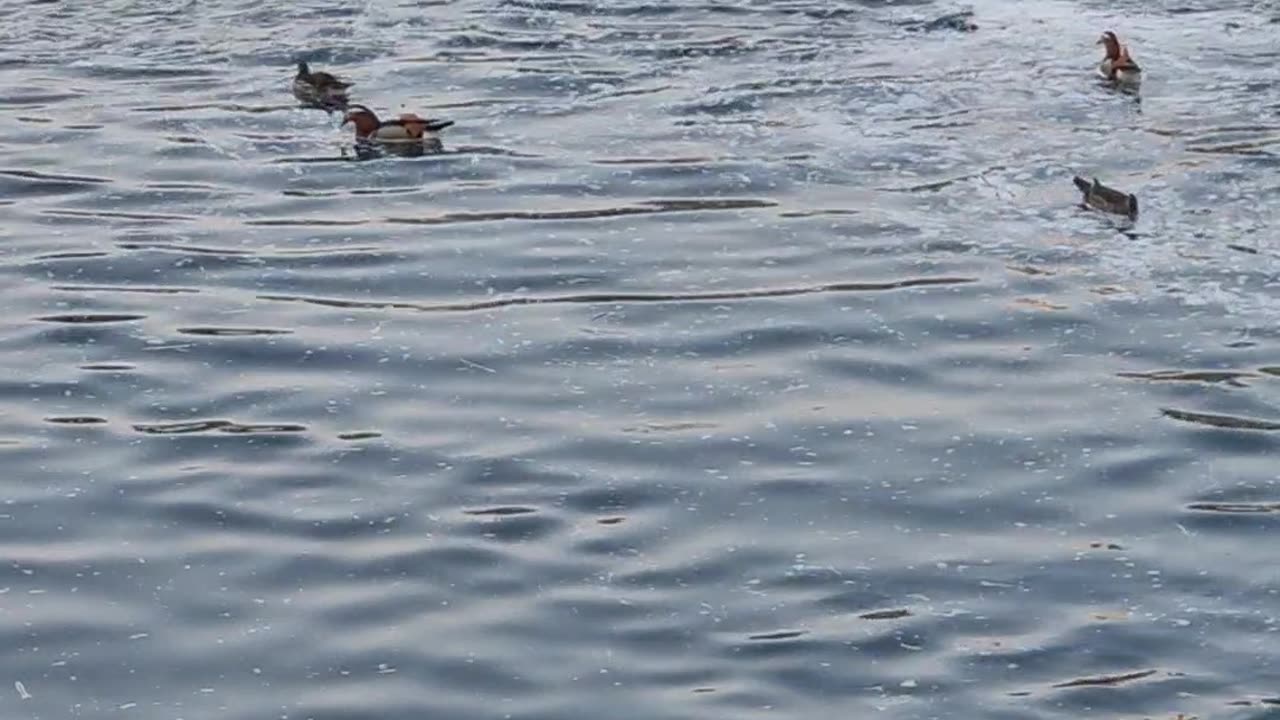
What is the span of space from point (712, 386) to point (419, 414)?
1.69 metres

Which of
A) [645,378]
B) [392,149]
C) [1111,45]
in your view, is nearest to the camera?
[645,378]

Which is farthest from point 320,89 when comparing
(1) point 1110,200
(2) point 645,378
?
(1) point 1110,200

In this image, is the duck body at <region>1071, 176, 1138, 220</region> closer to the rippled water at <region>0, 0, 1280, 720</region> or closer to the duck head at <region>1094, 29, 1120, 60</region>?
the rippled water at <region>0, 0, 1280, 720</region>

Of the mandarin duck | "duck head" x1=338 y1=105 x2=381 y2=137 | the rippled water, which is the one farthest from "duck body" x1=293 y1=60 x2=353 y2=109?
the mandarin duck

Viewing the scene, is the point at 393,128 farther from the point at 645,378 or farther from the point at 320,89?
the point at 645,378

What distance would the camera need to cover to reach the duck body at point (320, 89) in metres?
19.3

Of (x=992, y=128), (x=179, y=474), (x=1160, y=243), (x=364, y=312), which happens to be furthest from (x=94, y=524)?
(x=992, y=128)

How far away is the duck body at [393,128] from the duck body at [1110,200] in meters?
5.10

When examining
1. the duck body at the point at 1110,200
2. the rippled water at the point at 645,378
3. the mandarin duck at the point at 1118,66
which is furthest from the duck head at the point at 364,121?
the mandarin duck at the point at 1118,66

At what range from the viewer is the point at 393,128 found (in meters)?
18.2

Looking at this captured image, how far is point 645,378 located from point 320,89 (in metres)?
6.27

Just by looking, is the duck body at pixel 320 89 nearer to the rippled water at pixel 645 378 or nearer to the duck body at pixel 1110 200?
the rippled water at pixel 645 378

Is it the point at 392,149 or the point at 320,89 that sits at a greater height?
the point at 320,89

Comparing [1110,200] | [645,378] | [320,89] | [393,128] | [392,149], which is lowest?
[645,378]
